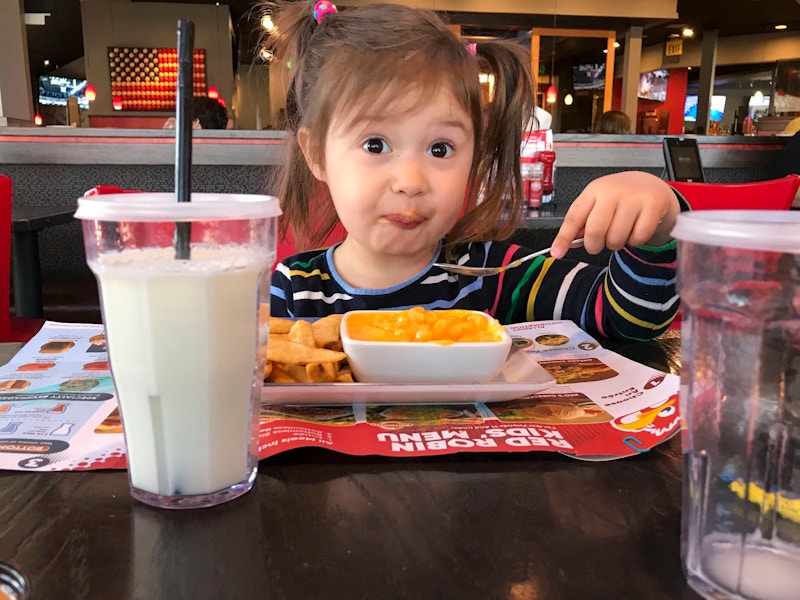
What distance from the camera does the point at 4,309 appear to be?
5.99 ft

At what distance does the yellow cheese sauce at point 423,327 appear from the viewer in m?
0.76

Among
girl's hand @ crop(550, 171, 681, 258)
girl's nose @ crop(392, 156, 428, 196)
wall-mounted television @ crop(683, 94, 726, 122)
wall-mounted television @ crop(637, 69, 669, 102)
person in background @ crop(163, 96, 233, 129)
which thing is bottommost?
girl's hand @ crop(550, 171, 681, 258)

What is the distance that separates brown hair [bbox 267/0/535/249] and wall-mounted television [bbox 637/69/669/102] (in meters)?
12.3

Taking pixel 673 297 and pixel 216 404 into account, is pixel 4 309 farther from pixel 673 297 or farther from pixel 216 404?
pixel 673 297

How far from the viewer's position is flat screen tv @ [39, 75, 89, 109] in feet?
46.4

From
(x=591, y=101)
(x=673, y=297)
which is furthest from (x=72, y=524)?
(x=591, y=101)

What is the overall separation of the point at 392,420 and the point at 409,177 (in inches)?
21.0

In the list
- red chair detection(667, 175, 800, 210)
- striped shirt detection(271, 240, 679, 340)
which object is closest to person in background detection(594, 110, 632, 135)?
red chair detection(667, 175, 800, 210)

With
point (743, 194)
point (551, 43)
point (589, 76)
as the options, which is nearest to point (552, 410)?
point (743, 194)

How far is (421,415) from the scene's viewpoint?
0.68m

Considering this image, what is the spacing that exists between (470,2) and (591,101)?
4386 mm

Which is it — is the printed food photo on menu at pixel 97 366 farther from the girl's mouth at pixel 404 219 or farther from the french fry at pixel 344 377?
the girl's mouth at pixel 404 219

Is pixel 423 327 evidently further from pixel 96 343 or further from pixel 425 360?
pixel 96 343

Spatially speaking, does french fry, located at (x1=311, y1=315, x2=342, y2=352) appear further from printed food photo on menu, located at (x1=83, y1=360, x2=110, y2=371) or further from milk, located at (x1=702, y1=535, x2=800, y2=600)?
milk, located at (x1=702, y1=535, x2=800, y2=600)
